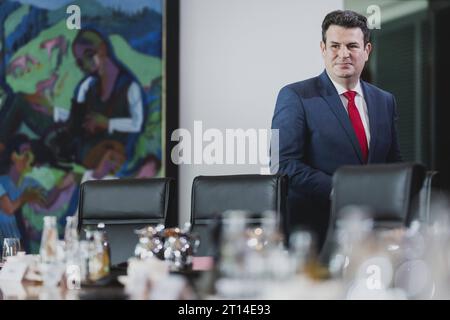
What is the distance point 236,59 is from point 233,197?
1.90 meters

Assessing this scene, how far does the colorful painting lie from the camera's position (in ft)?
17.4

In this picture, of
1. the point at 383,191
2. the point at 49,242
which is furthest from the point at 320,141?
the point at 49,242

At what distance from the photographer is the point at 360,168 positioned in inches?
121

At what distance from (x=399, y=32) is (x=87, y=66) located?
2188mm

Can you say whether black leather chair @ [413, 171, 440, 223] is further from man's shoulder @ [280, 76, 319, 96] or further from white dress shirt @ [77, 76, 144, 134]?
white dress shirt @ [77, 76, 144, 134]

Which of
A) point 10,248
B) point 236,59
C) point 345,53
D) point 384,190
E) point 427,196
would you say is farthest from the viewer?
point 236,59

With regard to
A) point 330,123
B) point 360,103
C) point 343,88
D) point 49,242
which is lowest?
point 49,242

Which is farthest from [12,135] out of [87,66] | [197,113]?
[197,113]

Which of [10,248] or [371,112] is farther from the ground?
[371,112]

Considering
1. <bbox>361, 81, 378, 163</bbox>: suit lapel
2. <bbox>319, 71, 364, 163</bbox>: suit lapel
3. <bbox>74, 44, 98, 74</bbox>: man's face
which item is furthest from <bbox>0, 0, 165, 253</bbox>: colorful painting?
<bbox>361, 81, 378, 163</bbox>: suit lapel

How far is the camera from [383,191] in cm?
296

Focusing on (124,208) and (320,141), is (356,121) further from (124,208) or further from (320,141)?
(124,208)
